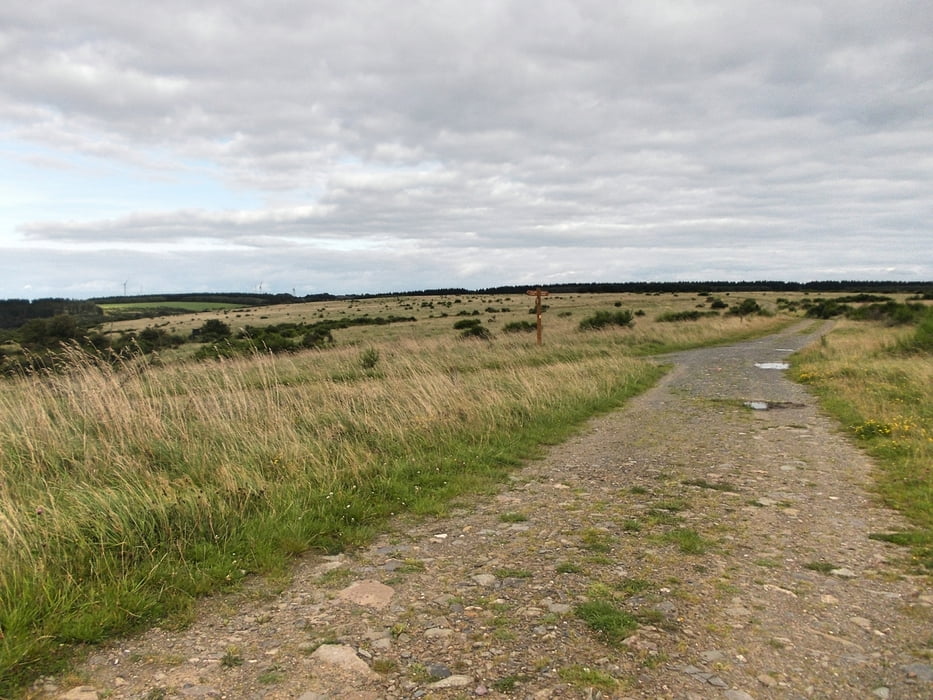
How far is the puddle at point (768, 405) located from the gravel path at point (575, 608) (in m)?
5.16

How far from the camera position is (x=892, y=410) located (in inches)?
398

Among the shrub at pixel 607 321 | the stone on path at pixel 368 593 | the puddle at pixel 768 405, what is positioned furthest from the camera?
the shrub at pixel 607 321

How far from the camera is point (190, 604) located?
12.1 ft

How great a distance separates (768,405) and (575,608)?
9.52m

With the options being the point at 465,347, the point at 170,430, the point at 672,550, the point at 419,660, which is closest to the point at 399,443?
the point at 170,430

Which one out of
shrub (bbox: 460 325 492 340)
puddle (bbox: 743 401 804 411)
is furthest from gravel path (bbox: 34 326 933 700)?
shrub (bbox: 460 325 492 340)

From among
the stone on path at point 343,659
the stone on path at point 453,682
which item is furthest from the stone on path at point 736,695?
the stone on path at point 343,659

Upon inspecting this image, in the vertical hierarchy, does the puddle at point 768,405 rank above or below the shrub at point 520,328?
below

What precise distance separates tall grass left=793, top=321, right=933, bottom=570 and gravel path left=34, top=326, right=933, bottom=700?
29 centimetres

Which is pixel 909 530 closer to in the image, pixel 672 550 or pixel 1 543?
pixel 672 550

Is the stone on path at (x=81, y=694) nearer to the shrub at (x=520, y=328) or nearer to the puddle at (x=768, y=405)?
the puddle at (x=768, y=405)

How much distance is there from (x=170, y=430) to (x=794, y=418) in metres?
9.72

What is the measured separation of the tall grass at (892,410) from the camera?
5594 millimetres

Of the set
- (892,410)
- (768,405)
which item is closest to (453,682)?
(892,410)
